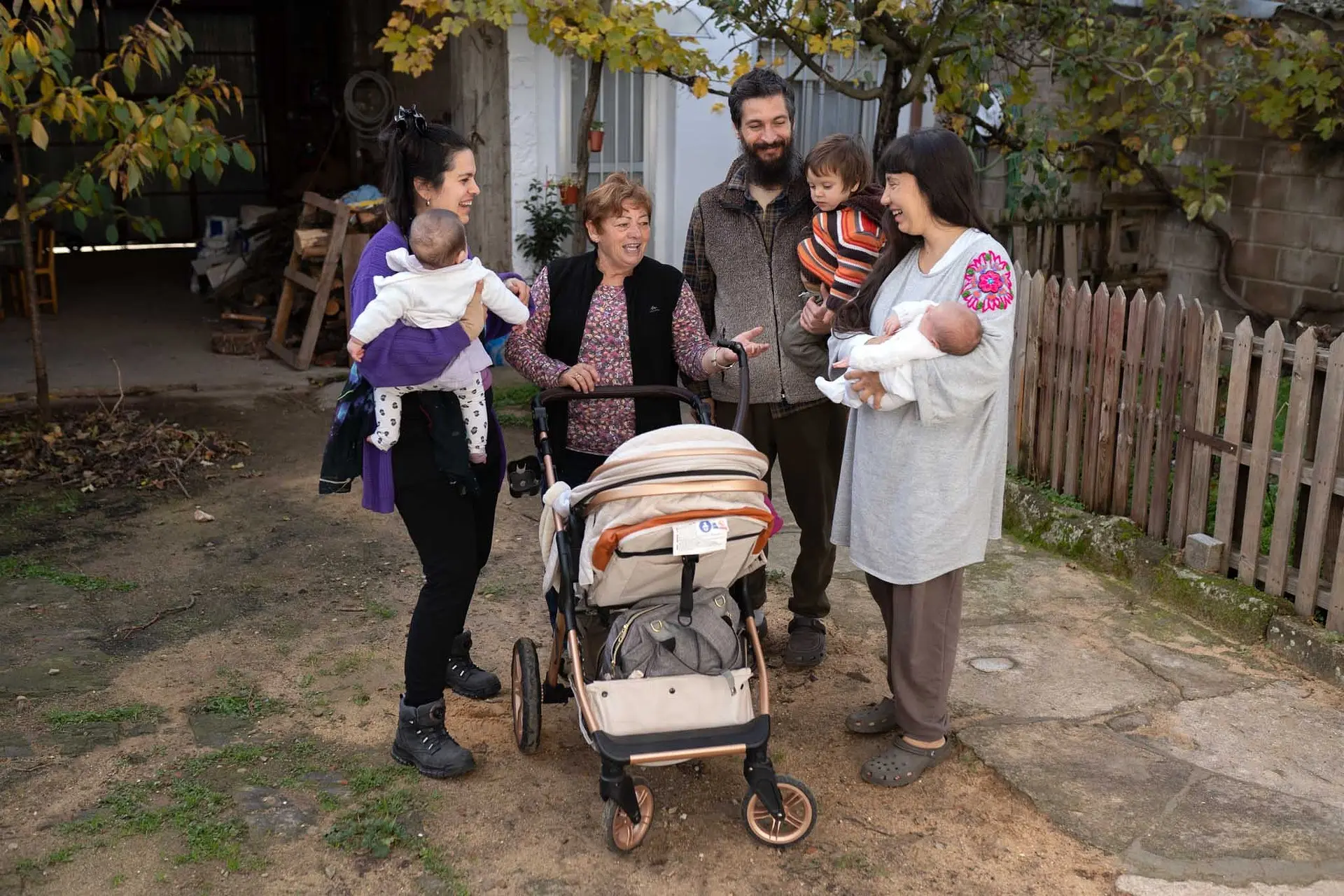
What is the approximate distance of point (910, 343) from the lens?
10.6 feet

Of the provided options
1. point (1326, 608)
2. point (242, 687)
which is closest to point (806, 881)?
point (242, 687)

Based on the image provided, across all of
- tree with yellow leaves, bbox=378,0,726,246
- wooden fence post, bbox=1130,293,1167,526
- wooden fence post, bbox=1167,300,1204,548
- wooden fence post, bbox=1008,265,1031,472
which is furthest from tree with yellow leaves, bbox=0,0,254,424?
wooden fence post, bbox=1167,300,1204,548

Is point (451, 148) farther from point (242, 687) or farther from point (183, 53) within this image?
point (183, 53)

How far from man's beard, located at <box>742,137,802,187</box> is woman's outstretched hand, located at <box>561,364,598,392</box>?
0.93m

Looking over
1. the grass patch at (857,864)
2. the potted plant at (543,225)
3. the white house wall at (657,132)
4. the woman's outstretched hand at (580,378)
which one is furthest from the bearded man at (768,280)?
the white house wall at (657,132)

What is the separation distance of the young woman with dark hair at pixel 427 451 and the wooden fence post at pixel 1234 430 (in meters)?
2.87

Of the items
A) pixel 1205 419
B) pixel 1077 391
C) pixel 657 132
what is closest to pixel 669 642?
pixel 1205 419

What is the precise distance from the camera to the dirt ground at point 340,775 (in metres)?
3.21

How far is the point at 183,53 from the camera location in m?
15.0

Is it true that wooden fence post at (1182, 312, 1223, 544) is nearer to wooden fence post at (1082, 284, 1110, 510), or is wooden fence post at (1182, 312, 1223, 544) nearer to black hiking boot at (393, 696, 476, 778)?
wooden fence post at (1082, 284, 1110, 510)

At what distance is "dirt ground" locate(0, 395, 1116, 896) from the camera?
10.5 feet

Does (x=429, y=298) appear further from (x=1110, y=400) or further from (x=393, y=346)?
(x=1110, y=400)

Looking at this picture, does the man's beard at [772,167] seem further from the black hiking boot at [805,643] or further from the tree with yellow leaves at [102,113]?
the tree with yellow leaves at [102,113]

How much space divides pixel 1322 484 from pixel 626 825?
291 cm
